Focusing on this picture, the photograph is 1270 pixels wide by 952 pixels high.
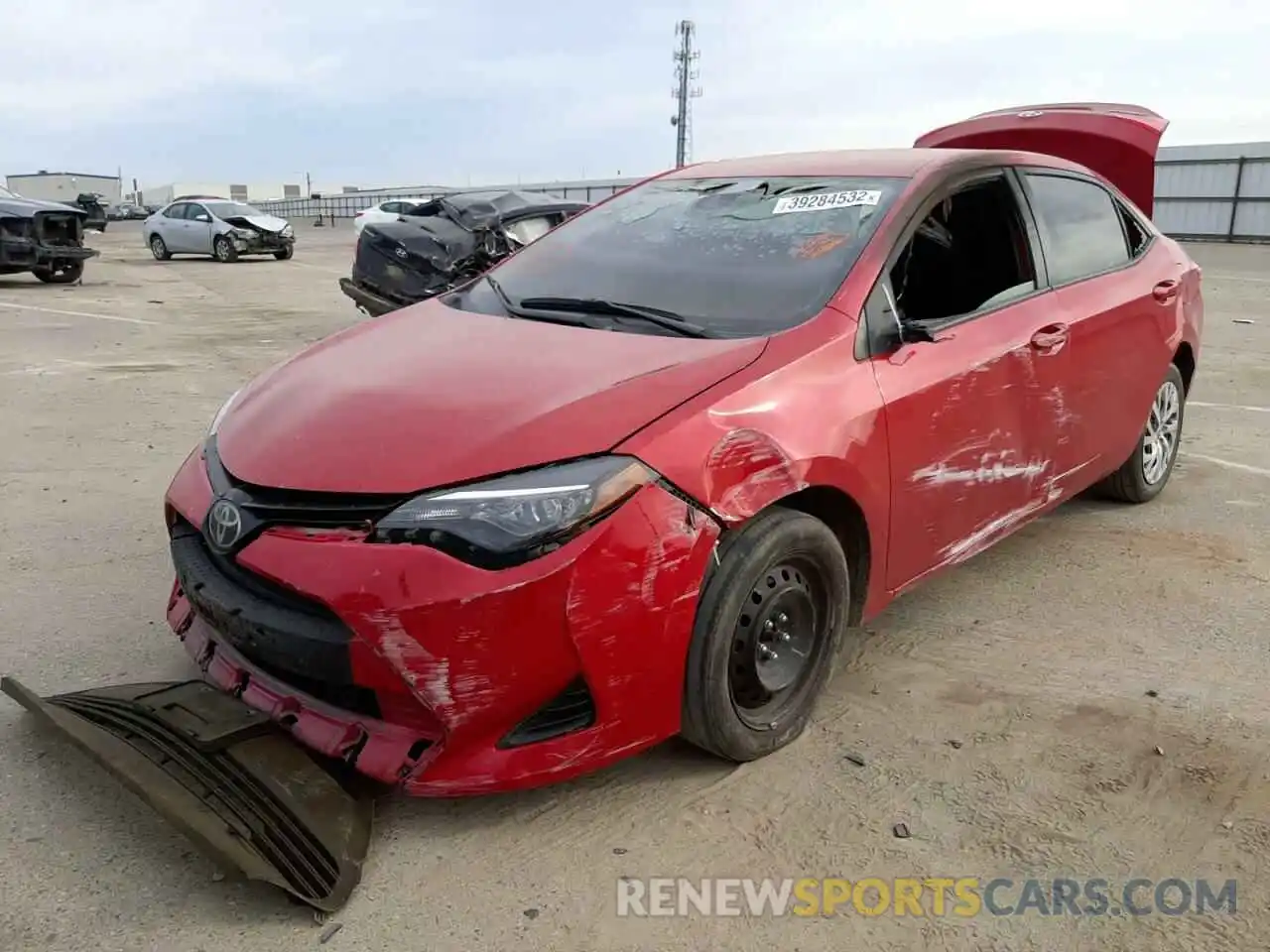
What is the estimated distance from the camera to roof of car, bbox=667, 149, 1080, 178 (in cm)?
342

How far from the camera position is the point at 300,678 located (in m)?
2.43

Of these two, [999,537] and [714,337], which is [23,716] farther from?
[999,537]

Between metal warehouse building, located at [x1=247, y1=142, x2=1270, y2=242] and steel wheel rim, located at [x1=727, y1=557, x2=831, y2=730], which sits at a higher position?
metal warehouse building, located at [x1=247, y1=142, x2=1270, y2=242]

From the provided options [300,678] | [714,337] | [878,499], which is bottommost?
[300,678]

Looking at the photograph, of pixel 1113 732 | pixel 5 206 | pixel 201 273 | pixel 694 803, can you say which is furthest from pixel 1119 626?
pixel 201 273

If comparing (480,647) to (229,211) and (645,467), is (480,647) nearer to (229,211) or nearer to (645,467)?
(645,467)

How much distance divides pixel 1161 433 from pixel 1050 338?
168 cm

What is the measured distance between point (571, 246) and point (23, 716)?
7.34 feet

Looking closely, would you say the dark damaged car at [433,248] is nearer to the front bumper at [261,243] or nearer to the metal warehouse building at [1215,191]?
the front bumper at [261,243]

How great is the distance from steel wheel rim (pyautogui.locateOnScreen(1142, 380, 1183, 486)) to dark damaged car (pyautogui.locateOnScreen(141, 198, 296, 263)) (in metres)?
21.6

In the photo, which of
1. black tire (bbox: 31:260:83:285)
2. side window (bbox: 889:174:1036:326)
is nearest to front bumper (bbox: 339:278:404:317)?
side window (bbox: 889:174:1036:326)
